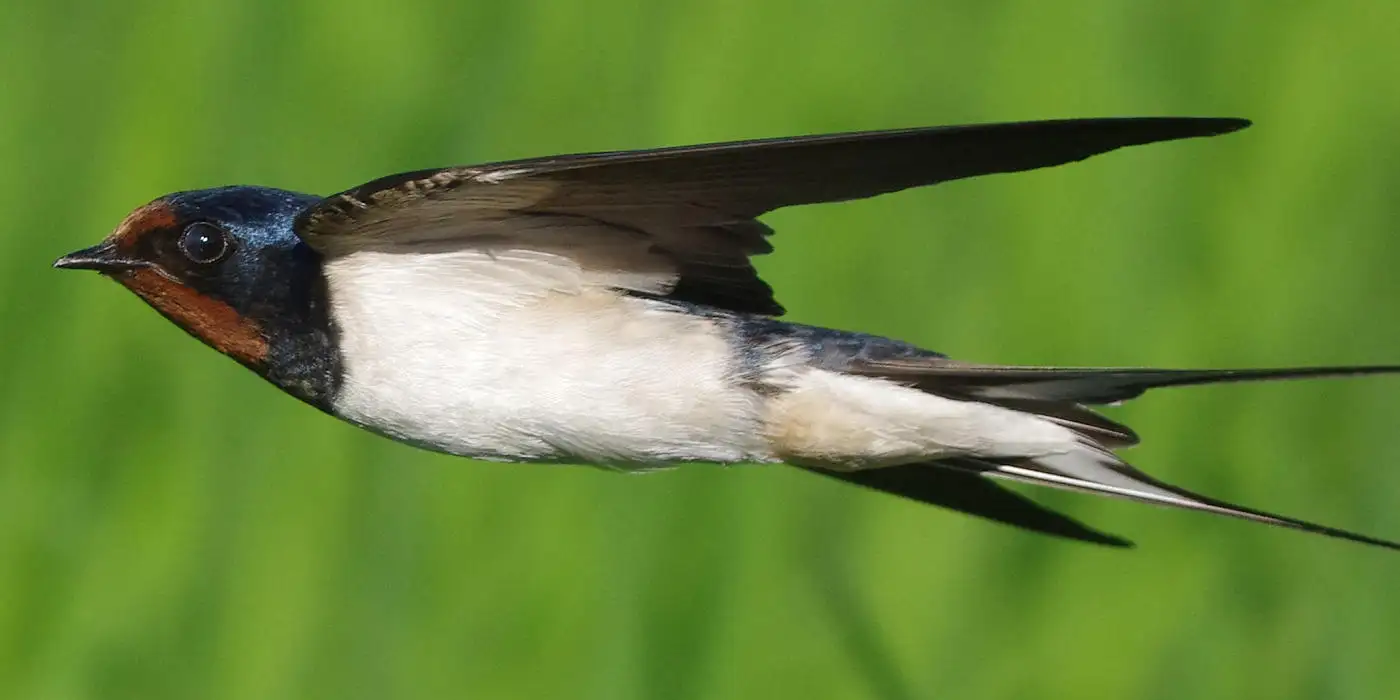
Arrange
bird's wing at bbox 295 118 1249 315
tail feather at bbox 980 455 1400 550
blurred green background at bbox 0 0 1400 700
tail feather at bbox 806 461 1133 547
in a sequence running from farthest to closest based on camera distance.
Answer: blurred green background at bbox 0 0 1400 700 → tail feather at bbox 806 461 1133 547 → tail feather at bbox 980 455 1400 550 → bird's wing at bbox 295 118 1249 315

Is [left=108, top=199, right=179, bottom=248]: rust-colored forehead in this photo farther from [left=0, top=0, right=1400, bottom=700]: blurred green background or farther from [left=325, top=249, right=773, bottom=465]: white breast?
[left=0, top=0, right=1400, bottom=700]: blurred green background

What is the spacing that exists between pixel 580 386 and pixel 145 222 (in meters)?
0.34

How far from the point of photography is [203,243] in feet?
3.93

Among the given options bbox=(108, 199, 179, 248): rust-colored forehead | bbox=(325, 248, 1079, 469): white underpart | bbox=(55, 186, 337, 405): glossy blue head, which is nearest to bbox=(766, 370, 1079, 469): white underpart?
bbox=(325, 248, 1079, 469): white underpart

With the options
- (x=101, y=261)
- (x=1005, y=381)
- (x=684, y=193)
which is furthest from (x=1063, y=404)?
(x=101, y=261)

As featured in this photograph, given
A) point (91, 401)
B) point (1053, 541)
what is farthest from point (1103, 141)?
point (91, 401)

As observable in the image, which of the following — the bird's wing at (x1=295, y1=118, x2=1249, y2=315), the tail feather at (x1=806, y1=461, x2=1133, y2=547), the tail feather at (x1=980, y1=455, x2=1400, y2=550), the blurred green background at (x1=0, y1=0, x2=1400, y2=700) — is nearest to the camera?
the bird's wing at (x1=295, y1=118, x2=1249, y2=315)

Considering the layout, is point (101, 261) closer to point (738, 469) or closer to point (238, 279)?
point (238, 279)

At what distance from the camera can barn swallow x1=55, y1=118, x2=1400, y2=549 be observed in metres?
1.16

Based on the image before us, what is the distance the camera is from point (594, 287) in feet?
4.02

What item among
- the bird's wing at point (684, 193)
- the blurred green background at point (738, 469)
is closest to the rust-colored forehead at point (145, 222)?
the bird's wing at point (684, 193)

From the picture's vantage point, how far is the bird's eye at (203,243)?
1.20m

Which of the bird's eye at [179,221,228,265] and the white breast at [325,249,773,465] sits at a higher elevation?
the bird's eye at [179,221,228,265]

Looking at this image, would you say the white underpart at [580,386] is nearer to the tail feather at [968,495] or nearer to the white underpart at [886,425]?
the white underpart at [886,425]
